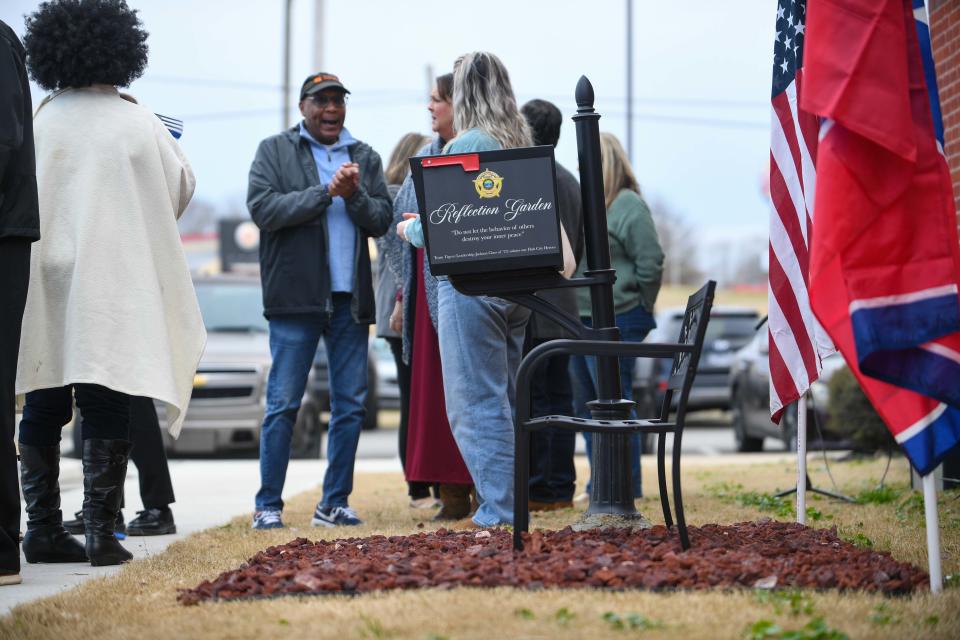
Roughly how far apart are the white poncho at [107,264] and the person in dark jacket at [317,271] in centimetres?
104

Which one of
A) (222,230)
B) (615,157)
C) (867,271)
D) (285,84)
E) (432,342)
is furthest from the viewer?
(222,230)

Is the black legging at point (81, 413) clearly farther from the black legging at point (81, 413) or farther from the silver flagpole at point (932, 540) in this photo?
the silver flagpole at point (932, 540)

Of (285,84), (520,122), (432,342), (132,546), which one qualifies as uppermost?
(285,84)

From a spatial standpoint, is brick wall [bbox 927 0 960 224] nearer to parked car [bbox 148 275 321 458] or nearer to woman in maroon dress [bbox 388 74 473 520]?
woman in maroon dress [bbox 388 74 473 520]

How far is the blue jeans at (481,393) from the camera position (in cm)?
541

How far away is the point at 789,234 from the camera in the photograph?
213 inches

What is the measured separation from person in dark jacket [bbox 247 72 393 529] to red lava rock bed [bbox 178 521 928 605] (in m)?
1.82

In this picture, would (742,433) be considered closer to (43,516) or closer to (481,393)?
(481,393)

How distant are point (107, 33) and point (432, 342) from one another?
7.07 ft

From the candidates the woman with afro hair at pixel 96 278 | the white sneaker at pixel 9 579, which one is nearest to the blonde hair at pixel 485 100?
the woman with afro hair at pixel 96 278

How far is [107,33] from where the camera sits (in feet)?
16.8

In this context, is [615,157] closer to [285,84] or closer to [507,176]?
[507,176]

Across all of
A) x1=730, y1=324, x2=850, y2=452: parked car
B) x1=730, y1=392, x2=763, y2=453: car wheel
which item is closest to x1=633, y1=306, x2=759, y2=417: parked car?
x1=730, y1=392, x2=763, y2=453: car wheel

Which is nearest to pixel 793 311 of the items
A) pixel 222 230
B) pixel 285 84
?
pixel 285 84
